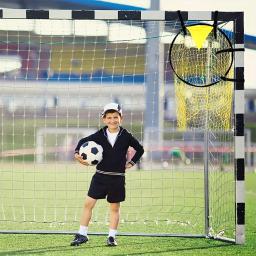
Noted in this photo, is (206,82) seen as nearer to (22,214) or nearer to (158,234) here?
(158,234)

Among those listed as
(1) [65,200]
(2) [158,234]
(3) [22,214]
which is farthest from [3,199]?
(2) [158,234]

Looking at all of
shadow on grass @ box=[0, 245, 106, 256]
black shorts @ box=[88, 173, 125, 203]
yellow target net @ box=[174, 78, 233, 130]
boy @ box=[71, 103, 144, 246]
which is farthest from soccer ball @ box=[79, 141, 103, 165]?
yellow target net @ box=[174, 78, 233, 130]

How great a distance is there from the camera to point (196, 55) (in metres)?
6.36

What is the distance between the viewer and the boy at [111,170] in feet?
18.4

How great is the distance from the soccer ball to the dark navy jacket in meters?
0.05

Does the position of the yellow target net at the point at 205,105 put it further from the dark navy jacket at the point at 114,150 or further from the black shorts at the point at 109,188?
the black shorts at the point at 109,188

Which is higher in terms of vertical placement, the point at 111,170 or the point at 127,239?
the point at 111,170

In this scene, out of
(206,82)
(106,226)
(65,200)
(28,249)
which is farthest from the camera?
(65,200)

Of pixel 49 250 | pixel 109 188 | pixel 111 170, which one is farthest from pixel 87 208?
pixel 49 250

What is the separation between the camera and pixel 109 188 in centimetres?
562

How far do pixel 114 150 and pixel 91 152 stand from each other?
0.19 m

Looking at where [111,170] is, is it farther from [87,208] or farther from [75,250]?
[75,250]

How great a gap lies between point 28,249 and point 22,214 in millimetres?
3038

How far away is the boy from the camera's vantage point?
5.62m
